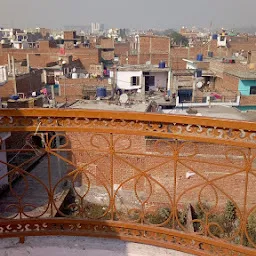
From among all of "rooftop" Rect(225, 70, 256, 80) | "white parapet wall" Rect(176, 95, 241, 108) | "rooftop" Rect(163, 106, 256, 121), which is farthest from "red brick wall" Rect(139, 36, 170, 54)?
"rooftop" Rect(163, 106, 256, 121)

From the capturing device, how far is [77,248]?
7.63ft

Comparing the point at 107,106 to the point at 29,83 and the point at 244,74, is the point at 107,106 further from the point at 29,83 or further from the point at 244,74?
the point at 29,83

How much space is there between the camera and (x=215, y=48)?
126 ft

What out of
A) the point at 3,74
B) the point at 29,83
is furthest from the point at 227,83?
the point at 3,74

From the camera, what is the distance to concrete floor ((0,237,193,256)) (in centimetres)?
227

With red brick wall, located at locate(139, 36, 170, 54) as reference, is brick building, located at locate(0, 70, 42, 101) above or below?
below

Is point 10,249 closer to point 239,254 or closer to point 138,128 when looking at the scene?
point 138,128

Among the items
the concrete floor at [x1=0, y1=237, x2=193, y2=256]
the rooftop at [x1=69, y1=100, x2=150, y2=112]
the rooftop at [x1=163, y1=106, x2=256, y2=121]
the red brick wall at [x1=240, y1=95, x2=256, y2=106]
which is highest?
the concrete floor at [x1=0, y1=237, x2=193, y2=256]

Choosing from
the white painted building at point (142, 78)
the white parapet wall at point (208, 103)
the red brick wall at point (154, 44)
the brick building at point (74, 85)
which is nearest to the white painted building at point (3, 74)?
the brick building at point (74, 85)

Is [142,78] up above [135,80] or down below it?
above

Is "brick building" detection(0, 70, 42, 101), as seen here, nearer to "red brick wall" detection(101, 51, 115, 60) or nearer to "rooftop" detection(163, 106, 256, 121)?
"rooftop" detection(163, 106, 256, 121)

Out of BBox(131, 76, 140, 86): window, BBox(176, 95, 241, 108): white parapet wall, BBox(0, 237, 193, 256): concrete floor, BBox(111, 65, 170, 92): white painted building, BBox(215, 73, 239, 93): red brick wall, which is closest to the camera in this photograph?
BBox(0, 237, 193, 256): concrete floor

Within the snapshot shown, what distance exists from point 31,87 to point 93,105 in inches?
406

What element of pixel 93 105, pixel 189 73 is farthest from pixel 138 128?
pixel 189 73
